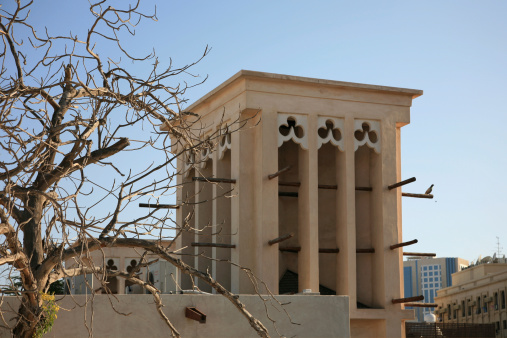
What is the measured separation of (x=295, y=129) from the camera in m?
23.4

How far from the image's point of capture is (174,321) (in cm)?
1445

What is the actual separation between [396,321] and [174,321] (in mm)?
10540

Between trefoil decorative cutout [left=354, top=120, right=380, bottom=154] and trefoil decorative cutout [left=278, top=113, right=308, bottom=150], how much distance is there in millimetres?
1642

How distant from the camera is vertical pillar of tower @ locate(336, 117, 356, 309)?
75.8 ft

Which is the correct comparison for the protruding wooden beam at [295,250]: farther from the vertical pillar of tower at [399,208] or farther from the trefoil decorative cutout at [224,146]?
the trefoil decorative cutout at [224,146]

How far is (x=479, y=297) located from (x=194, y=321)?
199 ft

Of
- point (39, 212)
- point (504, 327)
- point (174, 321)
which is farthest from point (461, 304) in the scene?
point (39, 212)

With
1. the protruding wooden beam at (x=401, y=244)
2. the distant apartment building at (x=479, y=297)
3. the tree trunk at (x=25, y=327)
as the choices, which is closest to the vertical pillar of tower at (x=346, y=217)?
the protruding wooden beam at (x=401, y=244)

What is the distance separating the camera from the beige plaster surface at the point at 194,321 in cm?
1374

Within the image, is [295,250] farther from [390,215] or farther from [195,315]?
[195,315]

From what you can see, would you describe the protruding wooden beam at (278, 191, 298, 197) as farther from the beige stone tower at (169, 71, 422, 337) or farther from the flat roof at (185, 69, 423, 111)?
the flat roof at (185, 69, 423, 111)

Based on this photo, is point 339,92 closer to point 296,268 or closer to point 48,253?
point 296,268

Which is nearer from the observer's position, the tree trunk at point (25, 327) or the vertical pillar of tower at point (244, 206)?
the tree trunk at point (25, 327)

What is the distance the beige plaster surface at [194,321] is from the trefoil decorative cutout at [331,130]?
8199 mm
